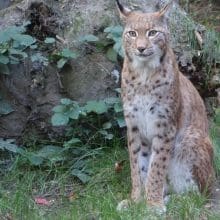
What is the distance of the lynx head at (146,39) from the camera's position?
502cm

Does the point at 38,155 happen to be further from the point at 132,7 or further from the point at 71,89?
the point at 132,7

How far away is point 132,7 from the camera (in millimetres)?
6574

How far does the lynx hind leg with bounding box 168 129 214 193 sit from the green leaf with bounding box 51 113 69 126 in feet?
3.23

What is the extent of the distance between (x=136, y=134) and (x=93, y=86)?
111 centimetres

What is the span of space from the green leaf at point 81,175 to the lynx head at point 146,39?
1080 millimetres

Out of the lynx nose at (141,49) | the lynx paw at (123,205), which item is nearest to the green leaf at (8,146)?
the lynx paw at (123,205)

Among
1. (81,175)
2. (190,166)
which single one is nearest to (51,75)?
(81,175)

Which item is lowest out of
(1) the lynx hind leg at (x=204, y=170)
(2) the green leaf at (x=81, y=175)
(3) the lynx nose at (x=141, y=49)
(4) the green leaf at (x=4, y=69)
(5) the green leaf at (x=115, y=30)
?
(2) the green leaf at (x=81, y=175)

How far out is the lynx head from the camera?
5016mm

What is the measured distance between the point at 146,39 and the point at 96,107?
1084 millimetres

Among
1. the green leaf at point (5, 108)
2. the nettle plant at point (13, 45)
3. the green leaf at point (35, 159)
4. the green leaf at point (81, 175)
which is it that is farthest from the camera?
the green leaf at point (5, 108)

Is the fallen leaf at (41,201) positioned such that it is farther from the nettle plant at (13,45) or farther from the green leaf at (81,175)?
the nettle plant at (13,45)

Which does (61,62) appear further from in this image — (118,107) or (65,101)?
(118,107)

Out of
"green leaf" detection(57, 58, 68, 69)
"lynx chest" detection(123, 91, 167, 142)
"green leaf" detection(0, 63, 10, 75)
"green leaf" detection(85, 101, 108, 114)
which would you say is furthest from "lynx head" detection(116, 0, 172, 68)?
"green leaf" detection(0, 63, 10, 75)
